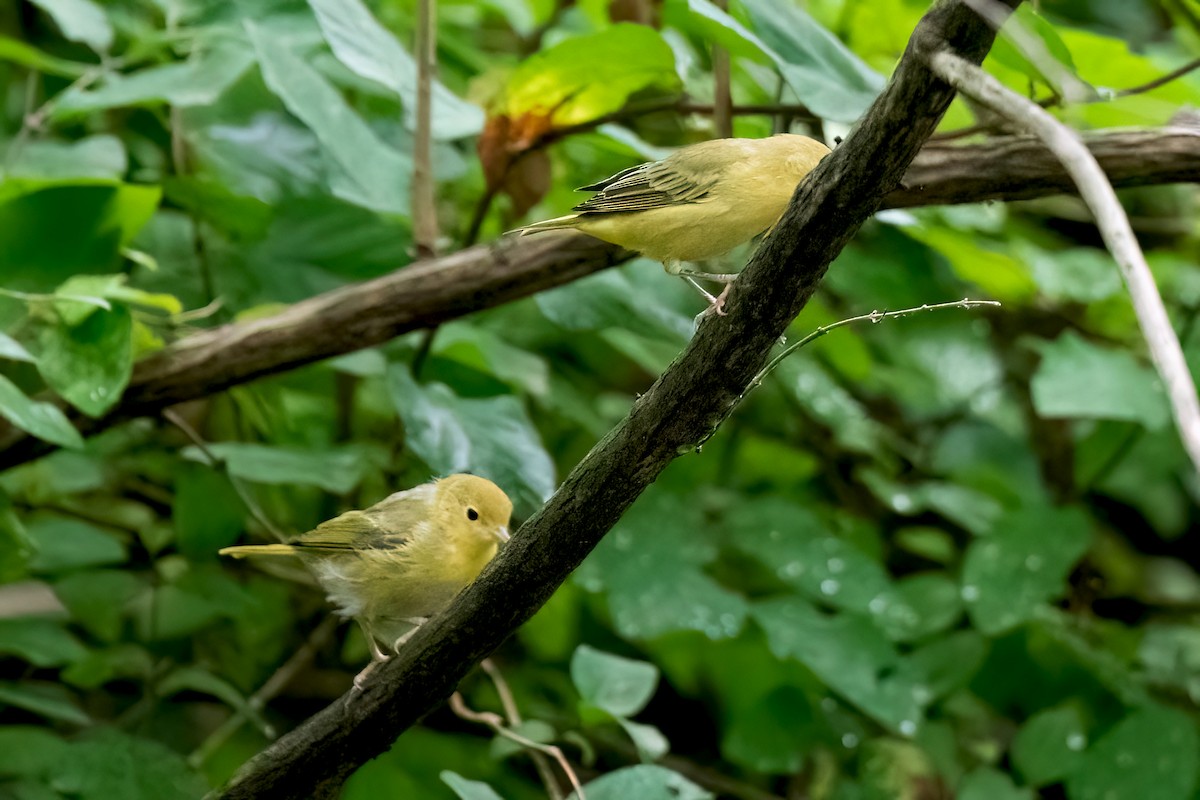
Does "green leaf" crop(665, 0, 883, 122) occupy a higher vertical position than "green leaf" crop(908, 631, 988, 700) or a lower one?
higher

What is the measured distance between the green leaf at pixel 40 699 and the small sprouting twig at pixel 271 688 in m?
0.23

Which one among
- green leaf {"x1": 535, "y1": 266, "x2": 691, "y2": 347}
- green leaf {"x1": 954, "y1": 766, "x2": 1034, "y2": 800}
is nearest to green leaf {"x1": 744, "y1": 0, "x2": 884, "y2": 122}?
green leaf {"x1": 535, "y1": 266, "x2": 691, "y2": 347}

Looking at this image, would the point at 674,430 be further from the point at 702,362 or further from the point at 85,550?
the point at 85,550

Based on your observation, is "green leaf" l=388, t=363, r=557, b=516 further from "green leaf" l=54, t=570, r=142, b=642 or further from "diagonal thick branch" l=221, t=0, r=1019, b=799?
"green leaf" l=54, t=570, r=142, b=642

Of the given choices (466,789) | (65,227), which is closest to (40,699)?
(65,227)

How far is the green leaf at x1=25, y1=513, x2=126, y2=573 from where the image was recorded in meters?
2.04

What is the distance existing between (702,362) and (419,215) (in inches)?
43.4

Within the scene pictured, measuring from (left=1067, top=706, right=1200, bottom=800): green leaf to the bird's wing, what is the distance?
1560 millimetres

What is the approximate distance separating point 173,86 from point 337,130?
0.37 metres

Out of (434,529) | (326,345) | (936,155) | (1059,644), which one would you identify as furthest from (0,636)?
(1059,644)

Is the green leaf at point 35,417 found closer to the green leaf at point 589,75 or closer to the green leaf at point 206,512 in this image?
the green leaf at point 206,512

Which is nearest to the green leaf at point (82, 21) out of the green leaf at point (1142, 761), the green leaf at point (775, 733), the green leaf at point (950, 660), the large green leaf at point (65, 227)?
the large green leaf at point (65, 227)

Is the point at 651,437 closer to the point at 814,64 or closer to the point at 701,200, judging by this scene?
the point at 701,200

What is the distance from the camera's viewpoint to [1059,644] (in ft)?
8.41
